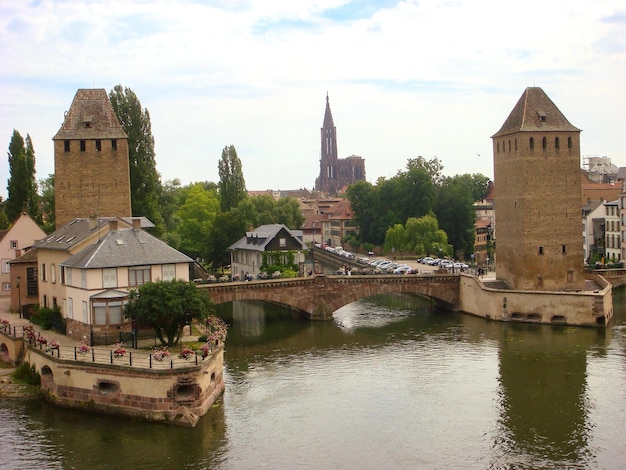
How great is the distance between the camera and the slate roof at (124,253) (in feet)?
159

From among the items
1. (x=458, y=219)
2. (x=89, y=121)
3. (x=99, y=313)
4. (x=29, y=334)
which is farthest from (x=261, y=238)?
(x=29, y=334)

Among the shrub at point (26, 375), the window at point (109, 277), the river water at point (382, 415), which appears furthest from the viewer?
the window at point (109, 277)

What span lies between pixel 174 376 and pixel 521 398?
17.8 meters

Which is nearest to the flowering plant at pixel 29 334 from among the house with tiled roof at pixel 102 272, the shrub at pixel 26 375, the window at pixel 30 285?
the shrub at pixel 26 375

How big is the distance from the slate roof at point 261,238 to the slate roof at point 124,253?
34411 millimetres

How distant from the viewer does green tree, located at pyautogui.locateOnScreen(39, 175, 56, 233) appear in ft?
296

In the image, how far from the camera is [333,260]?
108000mm

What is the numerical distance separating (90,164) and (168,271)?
21977 millimetres

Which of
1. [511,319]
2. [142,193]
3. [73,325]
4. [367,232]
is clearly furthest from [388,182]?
[73,325]

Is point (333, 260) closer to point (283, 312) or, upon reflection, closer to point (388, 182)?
point (388, 182)

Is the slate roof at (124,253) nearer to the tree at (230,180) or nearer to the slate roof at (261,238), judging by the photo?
the slate roof at (261,238)

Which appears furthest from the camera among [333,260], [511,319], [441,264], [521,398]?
[333,260]

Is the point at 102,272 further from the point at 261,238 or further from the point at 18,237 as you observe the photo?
the point at 261,238

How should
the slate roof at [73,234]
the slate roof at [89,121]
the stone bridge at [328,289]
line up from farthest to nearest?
the slate roof at [89,121], the stone bridge at [328,289], the slate roof at [73,234]
